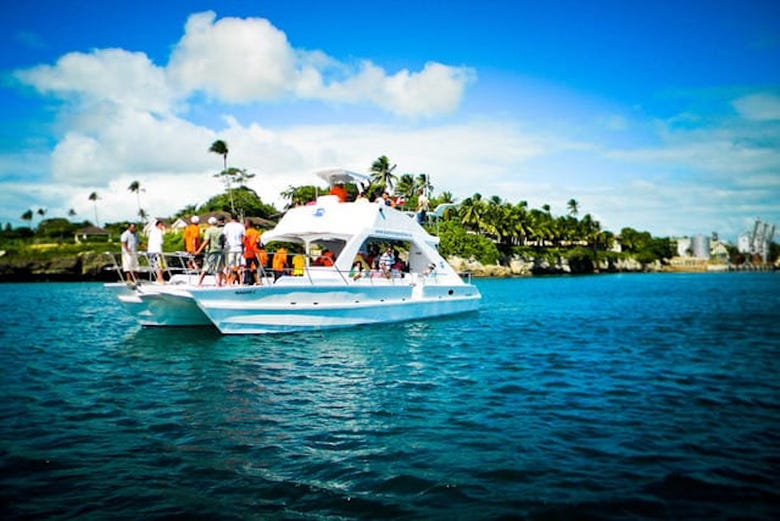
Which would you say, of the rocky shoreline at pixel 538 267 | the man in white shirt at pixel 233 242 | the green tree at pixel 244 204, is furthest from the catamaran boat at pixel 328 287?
the green tree at pixel 244 204

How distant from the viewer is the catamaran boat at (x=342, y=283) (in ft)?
43.4

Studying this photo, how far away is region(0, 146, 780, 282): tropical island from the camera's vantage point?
53750 mm

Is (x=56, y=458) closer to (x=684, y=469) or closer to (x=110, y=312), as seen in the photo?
(x=684, y=469)

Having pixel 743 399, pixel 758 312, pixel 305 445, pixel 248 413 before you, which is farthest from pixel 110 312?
pixel 758 312

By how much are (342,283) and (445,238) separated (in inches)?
2002

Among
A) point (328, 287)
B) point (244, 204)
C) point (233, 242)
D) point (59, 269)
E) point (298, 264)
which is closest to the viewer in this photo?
point (233, 242)

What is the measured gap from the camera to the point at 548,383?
898 cm

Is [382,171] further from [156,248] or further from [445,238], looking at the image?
[156,248]

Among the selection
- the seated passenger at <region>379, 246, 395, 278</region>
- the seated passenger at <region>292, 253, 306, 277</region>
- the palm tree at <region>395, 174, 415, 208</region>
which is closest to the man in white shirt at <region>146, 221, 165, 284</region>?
the seated passenger at <region>292, 253, 306, 277</region>

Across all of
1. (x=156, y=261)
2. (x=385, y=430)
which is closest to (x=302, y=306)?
(x=156, y=261)

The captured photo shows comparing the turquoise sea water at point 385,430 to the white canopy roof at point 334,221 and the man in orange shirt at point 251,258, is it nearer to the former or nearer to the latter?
the man in orange shirt at point 251,258

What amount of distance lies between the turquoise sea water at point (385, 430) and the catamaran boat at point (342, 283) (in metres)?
1.01

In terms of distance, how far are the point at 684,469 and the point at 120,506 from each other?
527 cm

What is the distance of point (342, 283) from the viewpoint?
1469 centimetres
